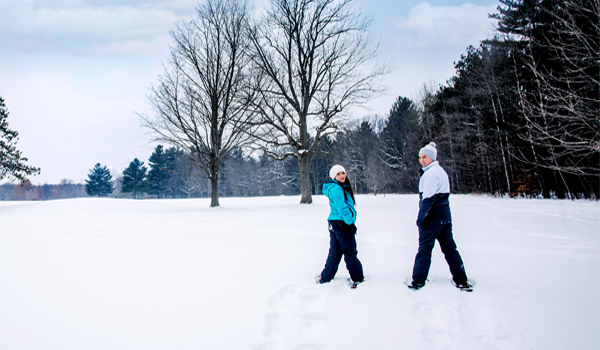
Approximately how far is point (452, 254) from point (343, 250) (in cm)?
136

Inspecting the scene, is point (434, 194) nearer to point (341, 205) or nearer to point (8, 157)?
point (341, 205)

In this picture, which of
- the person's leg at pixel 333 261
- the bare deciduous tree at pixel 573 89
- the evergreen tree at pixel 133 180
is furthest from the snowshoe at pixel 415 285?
the evergreen tree at pixel 133 180

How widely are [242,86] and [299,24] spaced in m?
5.56

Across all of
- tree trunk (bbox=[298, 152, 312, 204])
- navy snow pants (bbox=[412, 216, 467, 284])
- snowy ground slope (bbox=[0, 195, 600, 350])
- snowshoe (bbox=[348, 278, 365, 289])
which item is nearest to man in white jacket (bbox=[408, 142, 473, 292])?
navy snow pants (bbox=[412, 216, 467, 284])

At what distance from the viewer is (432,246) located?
11.6 feet

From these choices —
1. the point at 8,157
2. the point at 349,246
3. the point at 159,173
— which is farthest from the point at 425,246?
the point at 159,173

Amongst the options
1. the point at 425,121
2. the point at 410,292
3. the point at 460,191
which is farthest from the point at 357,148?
the point at 410,292

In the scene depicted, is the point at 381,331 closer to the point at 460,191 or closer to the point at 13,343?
the point at 13,343

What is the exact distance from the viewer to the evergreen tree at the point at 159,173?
60.1 metres

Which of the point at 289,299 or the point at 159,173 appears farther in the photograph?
the point at 159,173

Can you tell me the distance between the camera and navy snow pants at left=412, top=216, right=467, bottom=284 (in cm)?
355

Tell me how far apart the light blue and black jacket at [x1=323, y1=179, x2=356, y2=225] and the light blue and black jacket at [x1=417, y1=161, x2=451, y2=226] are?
2.82 ft

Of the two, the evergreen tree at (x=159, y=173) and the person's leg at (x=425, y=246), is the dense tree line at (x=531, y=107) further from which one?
the evergreen tree at (x=159, y=173)

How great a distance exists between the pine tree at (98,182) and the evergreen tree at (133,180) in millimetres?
6007
